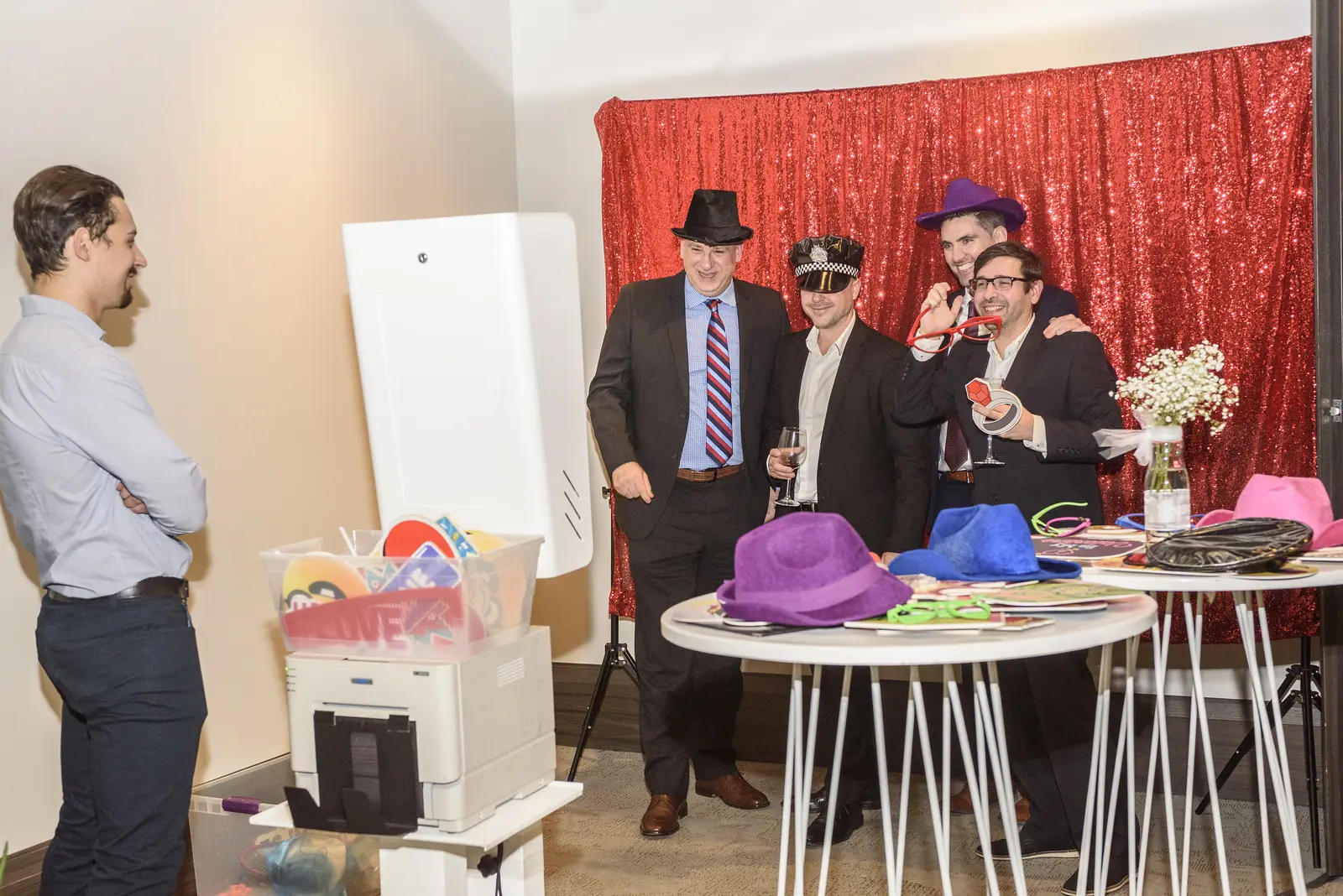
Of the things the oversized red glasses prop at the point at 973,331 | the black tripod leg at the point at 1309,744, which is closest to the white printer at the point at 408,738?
the oversized red glasses prop at the point at 973,331

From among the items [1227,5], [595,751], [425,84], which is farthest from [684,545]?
[1227,5]

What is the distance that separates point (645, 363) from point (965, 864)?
1658 millimetres

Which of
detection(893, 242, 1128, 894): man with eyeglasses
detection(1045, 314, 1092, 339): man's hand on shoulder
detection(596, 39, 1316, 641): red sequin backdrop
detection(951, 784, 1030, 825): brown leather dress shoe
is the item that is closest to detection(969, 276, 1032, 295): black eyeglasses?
detection(893, 242, 1128, 894): man with eyeglasses

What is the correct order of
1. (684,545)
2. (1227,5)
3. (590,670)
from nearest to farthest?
(684,545)
(1227,5)
(590,670)

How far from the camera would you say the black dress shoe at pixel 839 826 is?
3441 mm

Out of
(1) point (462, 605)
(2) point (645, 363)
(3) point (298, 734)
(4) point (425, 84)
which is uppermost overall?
(4) point (425, 84)

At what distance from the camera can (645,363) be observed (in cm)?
370

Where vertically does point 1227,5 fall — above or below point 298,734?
above

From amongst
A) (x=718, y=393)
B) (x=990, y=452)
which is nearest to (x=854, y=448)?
(x=718, y=393)

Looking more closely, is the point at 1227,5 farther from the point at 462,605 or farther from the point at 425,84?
the point at 462,605

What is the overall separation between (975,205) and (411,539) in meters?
2.19

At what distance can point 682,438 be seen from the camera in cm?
363

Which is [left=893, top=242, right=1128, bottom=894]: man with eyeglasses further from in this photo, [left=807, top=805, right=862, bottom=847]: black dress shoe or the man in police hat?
[left=807, top=805, right=862, bottom=847]: black dress shoe

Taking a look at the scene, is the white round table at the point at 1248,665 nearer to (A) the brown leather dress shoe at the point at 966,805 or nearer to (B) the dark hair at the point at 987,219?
(A) the brown leather dress shoe at the point at 966,805
